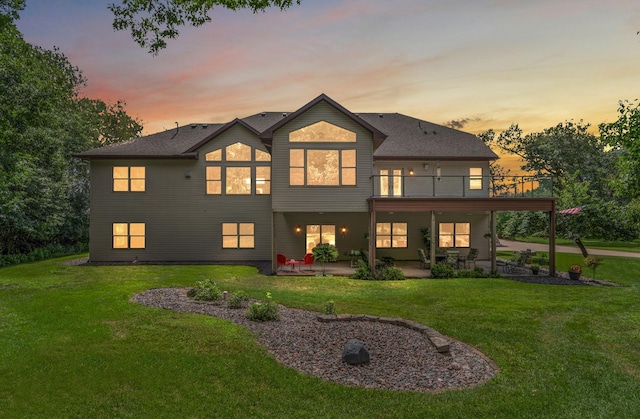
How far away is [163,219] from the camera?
20000 mm

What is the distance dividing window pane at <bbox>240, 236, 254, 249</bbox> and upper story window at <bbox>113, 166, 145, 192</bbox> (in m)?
6.29

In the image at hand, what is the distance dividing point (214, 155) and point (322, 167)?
7.20 meters

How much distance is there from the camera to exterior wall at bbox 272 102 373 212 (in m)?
16.3

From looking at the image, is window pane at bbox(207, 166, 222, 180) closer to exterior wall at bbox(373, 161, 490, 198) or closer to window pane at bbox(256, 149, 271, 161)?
window pane at bbox(256, 149, 271, 161)

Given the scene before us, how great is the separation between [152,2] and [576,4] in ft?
60.6

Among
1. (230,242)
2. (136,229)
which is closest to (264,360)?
(230,242)

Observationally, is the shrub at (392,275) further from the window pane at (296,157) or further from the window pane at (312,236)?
the window pane at (296,157)

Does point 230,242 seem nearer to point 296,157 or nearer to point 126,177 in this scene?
point 126,177

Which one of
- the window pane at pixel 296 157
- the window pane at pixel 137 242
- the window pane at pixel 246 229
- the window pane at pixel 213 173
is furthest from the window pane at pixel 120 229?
the window pane at pixel 296 157

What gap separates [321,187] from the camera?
16.4 metres

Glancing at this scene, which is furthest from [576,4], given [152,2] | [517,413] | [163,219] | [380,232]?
[163,219]

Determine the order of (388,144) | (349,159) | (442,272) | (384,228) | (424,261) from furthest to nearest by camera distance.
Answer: (388,144)
(384,228)
(424,261)
(349,159)
(442,272)

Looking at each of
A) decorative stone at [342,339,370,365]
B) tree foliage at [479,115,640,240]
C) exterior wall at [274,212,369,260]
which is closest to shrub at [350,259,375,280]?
exterior wall at [274,212,369,260]

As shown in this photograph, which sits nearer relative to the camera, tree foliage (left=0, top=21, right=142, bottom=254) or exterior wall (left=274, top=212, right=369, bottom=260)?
tree foliage (left=0, top=21, right=142, bottom=254)
